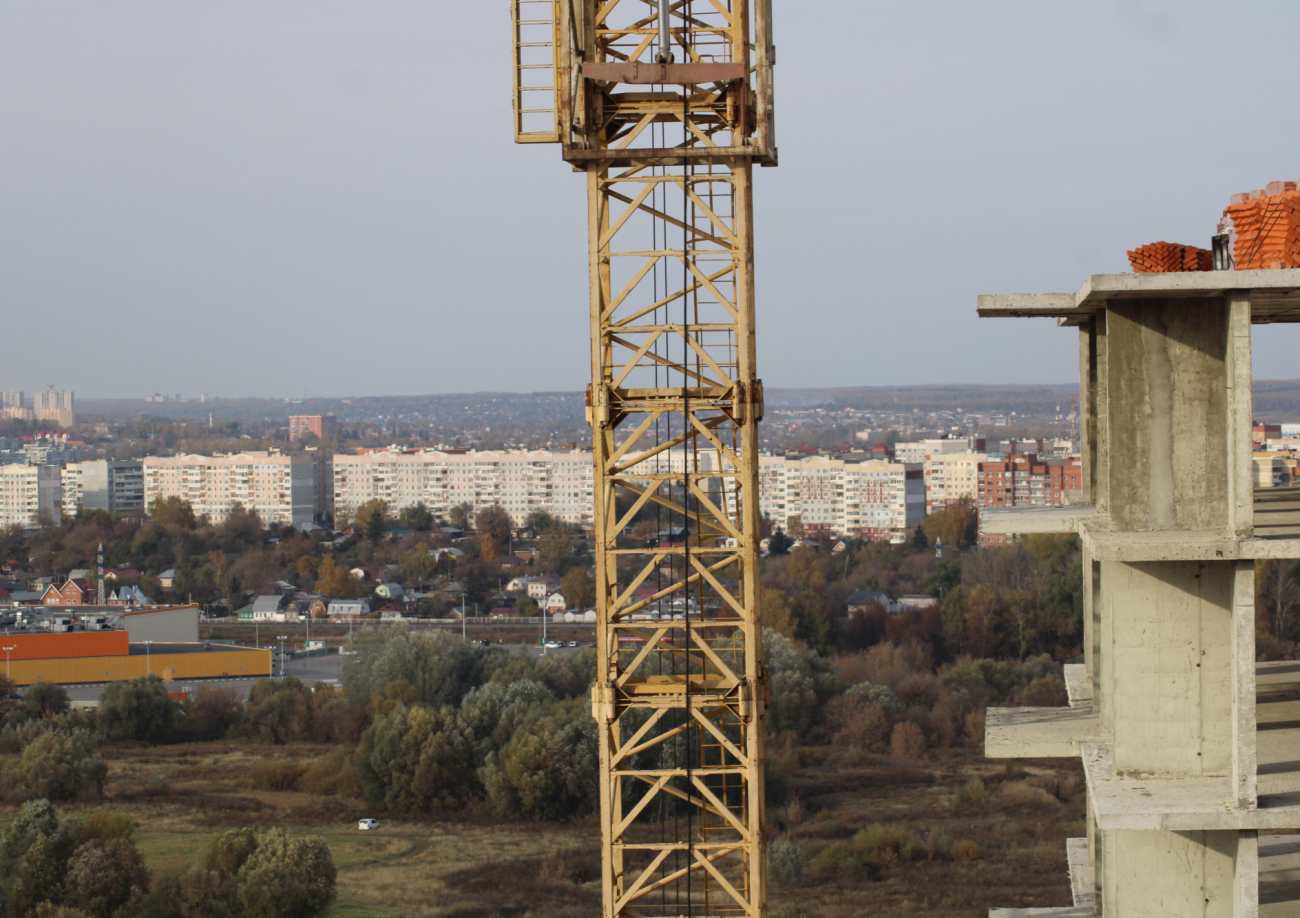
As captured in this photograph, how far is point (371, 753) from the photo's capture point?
32.0 meters

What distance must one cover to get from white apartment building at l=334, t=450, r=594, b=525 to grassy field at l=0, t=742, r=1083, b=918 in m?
74.0

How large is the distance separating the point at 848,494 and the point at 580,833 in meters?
71.0

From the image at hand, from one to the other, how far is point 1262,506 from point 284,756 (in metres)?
30.3

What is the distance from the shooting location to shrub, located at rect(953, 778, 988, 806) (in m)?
30.9

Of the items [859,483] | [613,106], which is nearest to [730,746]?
[613,106]

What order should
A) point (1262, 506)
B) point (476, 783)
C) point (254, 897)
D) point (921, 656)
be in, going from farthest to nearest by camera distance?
point (921, 656)
point (476, 783)
point (254, 897)
point (1262, 506)

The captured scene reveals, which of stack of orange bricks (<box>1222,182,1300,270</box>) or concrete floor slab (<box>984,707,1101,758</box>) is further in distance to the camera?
concrete floor slab (<box>984,707,1101,758</box>)

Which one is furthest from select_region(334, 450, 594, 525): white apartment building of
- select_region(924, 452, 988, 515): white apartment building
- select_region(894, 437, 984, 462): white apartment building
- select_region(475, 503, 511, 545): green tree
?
select_region(894, 437, 984, 462): white apartment building

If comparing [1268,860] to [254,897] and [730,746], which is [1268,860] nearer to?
[730,746]

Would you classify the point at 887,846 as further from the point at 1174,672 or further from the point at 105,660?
the point at 105,660

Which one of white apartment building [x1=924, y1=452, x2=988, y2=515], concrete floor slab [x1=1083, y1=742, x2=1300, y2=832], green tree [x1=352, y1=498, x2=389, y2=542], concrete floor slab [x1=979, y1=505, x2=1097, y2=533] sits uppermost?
concrete floor slab [x1=979, y1=505, x2=1097, y2=533]

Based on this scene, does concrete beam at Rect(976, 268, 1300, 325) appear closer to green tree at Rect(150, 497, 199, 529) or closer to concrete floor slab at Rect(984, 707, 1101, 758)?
concrete floor slab at Rect(984, 707, 1101, 758)

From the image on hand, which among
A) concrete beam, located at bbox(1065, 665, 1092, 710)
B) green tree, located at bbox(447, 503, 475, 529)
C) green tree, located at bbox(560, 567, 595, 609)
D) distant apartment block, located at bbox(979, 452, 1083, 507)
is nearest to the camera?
concrete beam, located at bbox(1065, 665, 1092, 710)

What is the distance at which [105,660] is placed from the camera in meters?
46.8
